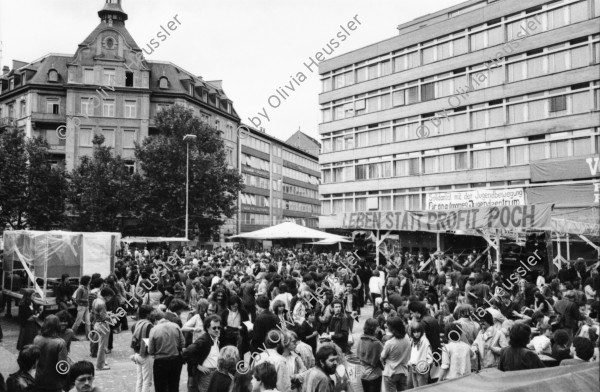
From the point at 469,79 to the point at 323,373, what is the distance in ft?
122

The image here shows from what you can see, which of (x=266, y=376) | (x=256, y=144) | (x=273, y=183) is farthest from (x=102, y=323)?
(x=273, y=183)

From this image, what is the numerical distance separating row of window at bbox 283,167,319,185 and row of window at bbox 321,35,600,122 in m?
36.6

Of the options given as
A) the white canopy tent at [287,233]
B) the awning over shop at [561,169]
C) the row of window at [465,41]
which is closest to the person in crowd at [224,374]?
the white canopy tent at [287,233]

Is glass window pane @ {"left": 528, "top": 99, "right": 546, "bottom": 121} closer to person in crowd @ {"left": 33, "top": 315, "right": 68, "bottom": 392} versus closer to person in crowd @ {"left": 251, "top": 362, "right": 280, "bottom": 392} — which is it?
person in crowd @ {"left": 33, "top": 315, "right": 68, "bottom": 392}

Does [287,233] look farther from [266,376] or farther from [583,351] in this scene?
[266,376]

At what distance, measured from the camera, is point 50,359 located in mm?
7535

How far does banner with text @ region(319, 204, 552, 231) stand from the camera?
52.0ft

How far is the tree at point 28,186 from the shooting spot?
34.8m

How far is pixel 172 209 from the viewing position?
1821 inches

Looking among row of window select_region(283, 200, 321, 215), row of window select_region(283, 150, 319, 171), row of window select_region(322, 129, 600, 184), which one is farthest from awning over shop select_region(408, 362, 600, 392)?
row of window select_region(283, 150, 319, 171)

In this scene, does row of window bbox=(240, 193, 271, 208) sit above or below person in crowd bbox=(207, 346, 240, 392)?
above

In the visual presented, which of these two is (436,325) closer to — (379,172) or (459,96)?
(459,96)

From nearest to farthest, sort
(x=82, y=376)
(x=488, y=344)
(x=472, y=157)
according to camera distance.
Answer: (x=82, y=376), (x=488, y=344), (x=472, y=157)

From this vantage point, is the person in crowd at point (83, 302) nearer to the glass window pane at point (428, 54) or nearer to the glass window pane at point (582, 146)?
the glass window pane at point (582, 146)
